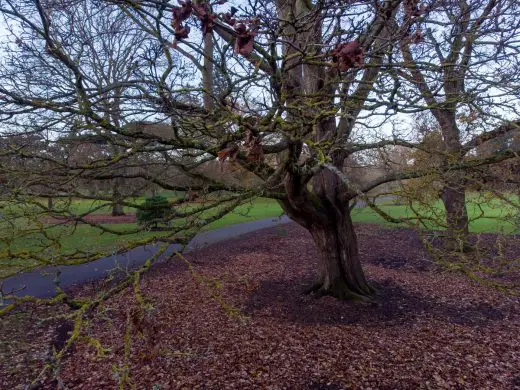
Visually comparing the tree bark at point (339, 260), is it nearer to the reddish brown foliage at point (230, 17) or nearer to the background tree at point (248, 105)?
the background tree at point (248, 105)

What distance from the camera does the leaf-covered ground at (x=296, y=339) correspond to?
5031mm

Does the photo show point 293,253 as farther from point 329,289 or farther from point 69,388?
point 69,388

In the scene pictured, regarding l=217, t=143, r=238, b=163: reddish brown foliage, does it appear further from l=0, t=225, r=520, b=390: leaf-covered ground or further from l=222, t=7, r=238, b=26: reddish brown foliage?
l=0, t=225, r=520, b=390: leaf-covered ground

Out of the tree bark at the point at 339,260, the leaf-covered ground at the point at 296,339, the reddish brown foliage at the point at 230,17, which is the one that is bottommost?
the leaf-covered ground at the point at 296,339

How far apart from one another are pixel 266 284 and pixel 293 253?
13.0 feet

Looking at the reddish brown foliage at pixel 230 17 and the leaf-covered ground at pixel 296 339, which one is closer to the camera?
the reddish brown foliage at pixel 230 17

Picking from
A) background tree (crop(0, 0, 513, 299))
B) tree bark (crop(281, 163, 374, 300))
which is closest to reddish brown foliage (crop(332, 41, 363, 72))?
background tree (crop(0, 0, 513, 299))

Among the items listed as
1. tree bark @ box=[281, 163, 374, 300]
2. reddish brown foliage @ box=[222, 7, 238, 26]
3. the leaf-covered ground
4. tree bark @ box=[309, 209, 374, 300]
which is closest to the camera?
reddish brown foliage @ box=[222, 7, 238, 26]

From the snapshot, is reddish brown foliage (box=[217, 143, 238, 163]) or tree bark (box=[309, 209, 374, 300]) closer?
reddish brown foliage (box=[217, 143, 238, 163])

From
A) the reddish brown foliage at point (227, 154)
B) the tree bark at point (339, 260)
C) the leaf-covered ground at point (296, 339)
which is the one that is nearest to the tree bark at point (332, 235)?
the tree bark at point (339, 260)

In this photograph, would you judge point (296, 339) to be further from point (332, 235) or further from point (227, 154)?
point (227, 154)

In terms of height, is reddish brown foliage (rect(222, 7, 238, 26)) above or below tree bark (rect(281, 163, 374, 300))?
above

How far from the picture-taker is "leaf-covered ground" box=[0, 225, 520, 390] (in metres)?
5.03

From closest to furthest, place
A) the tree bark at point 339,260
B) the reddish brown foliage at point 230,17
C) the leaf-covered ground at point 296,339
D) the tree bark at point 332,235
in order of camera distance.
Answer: the reddish brown foliage at point 230,17, the leaf-covered ground at point 296,339, the tree bark at point 332,235, the tree bark at point 339,260
